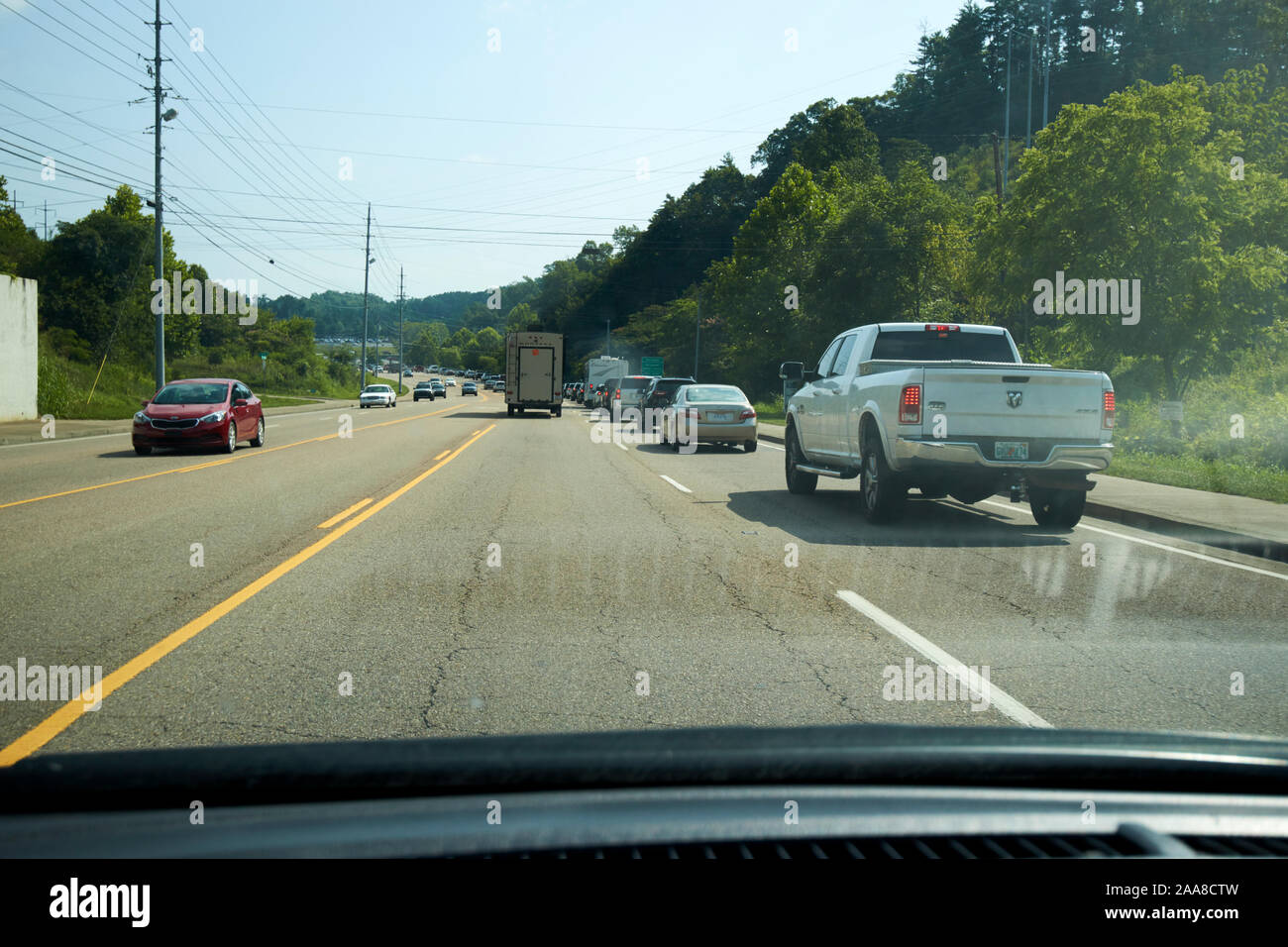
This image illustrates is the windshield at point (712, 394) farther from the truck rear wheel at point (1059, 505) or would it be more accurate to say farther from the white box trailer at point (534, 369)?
the white box trailer at point (534, 369)

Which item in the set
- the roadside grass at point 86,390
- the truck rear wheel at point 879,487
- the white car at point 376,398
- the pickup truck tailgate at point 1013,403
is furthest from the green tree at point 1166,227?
the white car at point 376,398

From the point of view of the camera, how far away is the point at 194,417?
22359 mm

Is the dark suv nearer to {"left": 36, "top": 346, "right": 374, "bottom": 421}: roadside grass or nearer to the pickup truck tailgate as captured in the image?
{"left": 36, "top": 346, "right": 374, "bottom": 421}: roadside grass

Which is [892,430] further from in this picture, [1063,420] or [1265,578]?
[1265,578]

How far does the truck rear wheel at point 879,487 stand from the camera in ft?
39.8

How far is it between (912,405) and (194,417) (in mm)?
16315

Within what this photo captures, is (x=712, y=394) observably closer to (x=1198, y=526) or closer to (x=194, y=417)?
(x=194, y=417)

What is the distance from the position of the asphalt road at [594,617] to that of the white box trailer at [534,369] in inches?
1313

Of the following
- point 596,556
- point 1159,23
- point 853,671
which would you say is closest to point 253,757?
point 853,671

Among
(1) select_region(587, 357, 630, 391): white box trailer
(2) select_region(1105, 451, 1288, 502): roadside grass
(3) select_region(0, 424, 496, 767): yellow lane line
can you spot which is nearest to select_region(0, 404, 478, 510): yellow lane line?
(3) select_region(0, 424, 496, 767): yellow lane line

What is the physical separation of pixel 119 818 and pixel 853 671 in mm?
4645

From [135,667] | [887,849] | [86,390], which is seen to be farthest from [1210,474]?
[86,390]

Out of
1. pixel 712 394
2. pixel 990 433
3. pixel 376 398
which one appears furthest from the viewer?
pixel 376 398

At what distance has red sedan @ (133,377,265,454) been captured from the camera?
22234 mm
